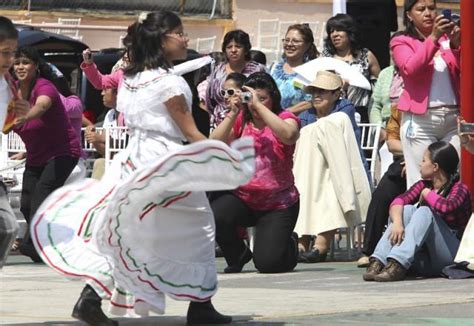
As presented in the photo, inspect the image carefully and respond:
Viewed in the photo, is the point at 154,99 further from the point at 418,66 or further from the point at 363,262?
the point at 363,262

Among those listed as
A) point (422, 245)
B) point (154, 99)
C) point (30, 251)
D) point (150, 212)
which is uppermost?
point (154, 99)

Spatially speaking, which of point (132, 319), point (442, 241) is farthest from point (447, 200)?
point (132, 319)

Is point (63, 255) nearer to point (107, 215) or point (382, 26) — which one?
point (107, 215)

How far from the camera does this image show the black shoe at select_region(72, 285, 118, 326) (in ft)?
26.9

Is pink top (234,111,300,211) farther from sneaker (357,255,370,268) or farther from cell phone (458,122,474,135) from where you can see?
cell phone (458,122,474,135)

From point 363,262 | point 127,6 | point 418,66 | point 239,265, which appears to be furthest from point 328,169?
point 127,6

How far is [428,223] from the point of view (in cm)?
1109

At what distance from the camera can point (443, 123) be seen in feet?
39.0

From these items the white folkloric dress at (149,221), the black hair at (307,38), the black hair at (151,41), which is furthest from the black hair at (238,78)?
the white folkloric dress at (149,221)

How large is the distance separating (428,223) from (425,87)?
1.26 meters

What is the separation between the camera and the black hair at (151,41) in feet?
28.6

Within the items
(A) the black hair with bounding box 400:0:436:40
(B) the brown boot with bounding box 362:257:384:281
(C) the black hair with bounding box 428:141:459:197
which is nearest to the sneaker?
(B) the brown boot with bounding box 362:257:384:281

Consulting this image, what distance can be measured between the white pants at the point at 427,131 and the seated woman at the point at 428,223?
0.50m

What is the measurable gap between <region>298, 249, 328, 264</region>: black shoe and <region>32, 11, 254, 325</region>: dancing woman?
4.49m
